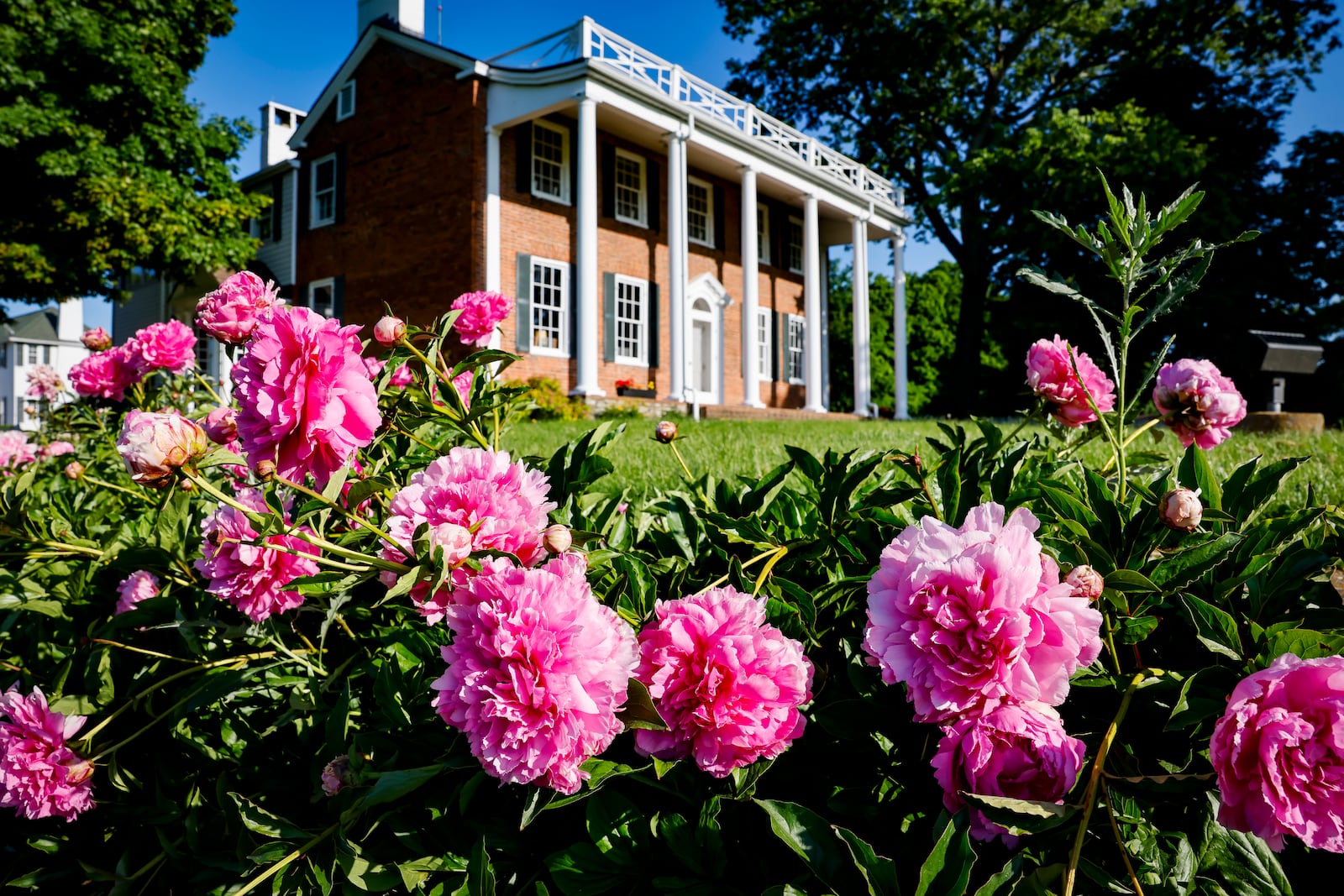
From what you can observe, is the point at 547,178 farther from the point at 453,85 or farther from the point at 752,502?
the point at 752,502

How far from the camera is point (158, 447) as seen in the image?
2.75 feet

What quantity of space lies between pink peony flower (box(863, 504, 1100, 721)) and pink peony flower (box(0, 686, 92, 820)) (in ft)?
3.76

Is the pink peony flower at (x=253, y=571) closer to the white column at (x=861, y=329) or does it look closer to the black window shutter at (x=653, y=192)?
the black window shutter at (x=653, y=192)

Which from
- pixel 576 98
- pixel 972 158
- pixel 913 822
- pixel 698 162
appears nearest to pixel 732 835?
pixel 913 822

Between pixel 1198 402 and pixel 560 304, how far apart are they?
11821 mm

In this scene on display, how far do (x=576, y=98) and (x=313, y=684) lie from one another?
1121 centimetres

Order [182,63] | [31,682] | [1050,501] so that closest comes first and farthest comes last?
[1050,501] < [31,682] < [182,63]

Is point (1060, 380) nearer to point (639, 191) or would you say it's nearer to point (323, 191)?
point (639, 191)

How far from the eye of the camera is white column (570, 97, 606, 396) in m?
11.0

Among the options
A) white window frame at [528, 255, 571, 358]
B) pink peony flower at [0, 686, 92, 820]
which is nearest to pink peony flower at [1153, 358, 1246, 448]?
pink peony flower at [0, 686, 92, 820]

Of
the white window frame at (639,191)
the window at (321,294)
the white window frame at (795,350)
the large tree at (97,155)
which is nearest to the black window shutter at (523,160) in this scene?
the white window frame at (639,191)

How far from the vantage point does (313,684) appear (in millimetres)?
1147

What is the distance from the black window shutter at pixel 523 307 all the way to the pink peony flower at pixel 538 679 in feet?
36.3

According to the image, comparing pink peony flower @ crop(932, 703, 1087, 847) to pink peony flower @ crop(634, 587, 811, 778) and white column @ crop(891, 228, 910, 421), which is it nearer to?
pink peony flower @ crop(634, 587, 811, 778)
